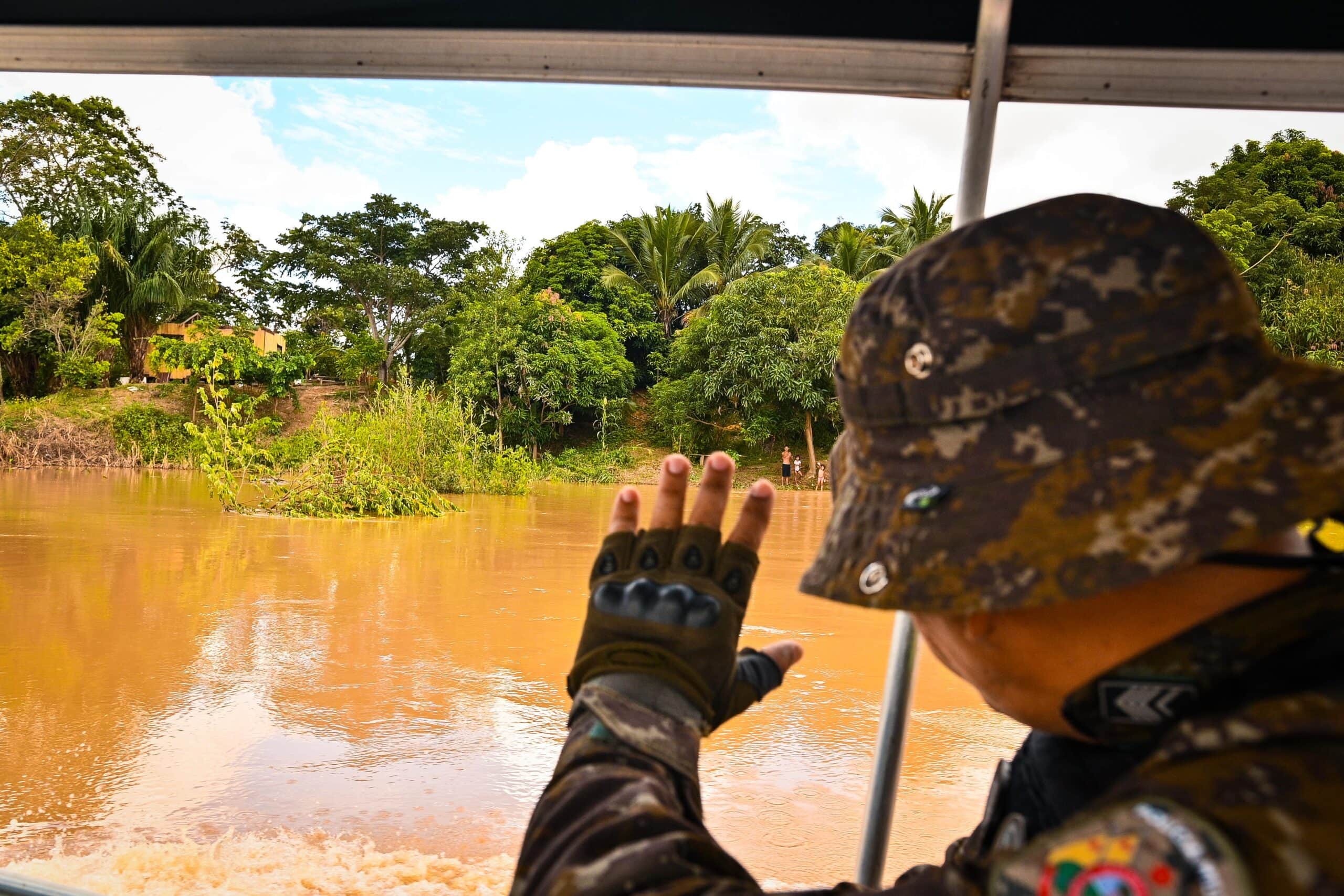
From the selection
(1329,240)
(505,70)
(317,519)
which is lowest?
(317,519)

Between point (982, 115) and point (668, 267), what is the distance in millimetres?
24736

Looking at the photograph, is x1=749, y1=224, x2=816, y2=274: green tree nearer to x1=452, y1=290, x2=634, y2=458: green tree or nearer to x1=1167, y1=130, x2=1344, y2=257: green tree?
x1=452, y1=290, x2=634, y2=458: green tree

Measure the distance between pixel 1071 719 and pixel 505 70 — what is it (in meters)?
1.08

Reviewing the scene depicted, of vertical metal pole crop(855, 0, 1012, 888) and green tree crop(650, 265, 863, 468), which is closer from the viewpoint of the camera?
vertical metal pole crop(855, 0, 1012, 888)

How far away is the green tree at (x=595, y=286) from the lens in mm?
23969

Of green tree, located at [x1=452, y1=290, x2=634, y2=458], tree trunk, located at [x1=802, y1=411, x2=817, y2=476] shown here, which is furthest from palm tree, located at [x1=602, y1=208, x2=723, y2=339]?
tree trunk, located at [x1=802, y1=411, x2=817, y2=476]

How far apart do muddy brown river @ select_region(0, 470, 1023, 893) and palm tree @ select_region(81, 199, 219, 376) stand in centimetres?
1487

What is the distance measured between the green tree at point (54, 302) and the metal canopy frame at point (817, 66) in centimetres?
1777

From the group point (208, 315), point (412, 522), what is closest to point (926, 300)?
point (412, 522)

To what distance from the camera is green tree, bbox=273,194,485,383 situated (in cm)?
2614

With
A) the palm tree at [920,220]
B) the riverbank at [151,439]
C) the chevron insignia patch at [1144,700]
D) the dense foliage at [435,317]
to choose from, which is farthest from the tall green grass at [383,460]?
the palm tree at [920,220]

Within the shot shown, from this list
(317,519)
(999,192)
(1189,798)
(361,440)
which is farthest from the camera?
(361,440)

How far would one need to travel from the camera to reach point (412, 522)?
27.8ft

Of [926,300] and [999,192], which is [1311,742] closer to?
[926,300]
